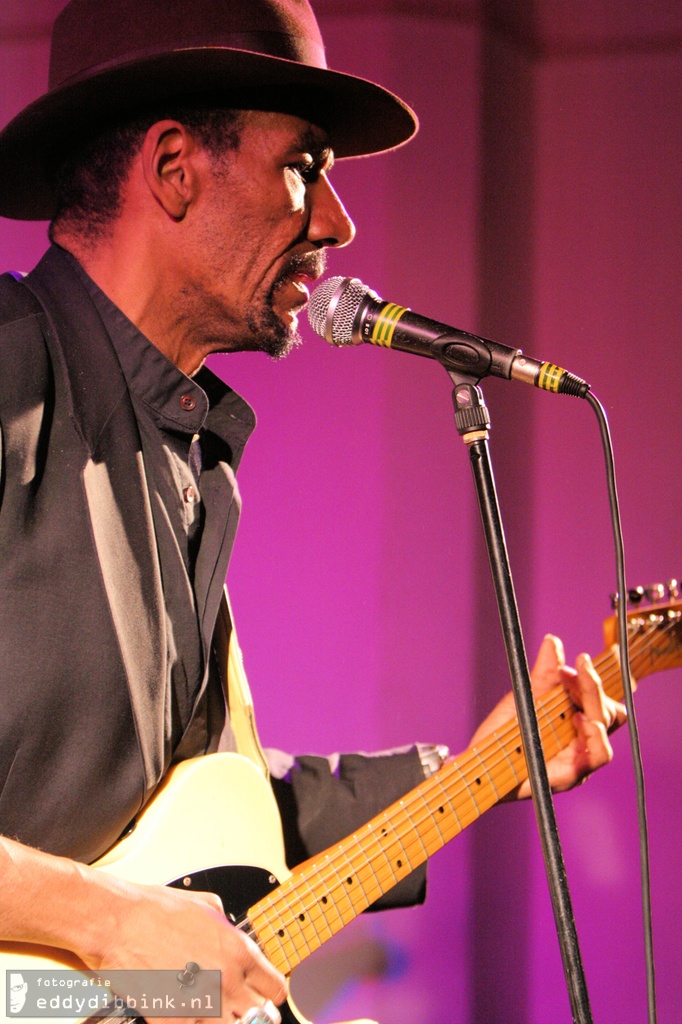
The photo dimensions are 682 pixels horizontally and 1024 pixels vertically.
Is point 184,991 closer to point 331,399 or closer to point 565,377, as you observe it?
point 565,377

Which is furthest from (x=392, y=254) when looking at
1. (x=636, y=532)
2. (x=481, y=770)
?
(x=481, y=770)

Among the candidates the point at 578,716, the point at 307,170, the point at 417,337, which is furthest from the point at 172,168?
the point at 578,716

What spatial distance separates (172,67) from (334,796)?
124 cm

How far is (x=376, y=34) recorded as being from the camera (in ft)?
7.68

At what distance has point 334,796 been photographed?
70.4 inches

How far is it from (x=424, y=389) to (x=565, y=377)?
1355mm

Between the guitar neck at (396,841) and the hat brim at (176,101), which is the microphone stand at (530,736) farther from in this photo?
the hat brim at (176,101)

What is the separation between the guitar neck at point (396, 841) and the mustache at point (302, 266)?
825 mm

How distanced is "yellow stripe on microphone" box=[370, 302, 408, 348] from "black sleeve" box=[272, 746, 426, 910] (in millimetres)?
907

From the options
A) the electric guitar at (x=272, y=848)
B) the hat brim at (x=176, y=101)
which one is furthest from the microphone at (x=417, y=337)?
the electric guitar at (x=272, y=848)

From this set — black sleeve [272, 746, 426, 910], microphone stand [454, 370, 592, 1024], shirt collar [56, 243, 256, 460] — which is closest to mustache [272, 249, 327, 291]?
shirt collar [56, 243, 256, 460]

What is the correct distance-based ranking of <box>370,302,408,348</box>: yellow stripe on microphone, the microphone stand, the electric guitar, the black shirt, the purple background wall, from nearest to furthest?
the microphone stand, <box>370,302,408,348</box>: yellow stripe on microphone, the electric guitar, the black shirt, the purple background wall

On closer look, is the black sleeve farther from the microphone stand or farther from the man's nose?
the man's nose

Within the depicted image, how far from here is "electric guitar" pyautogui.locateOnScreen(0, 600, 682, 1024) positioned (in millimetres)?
1336
